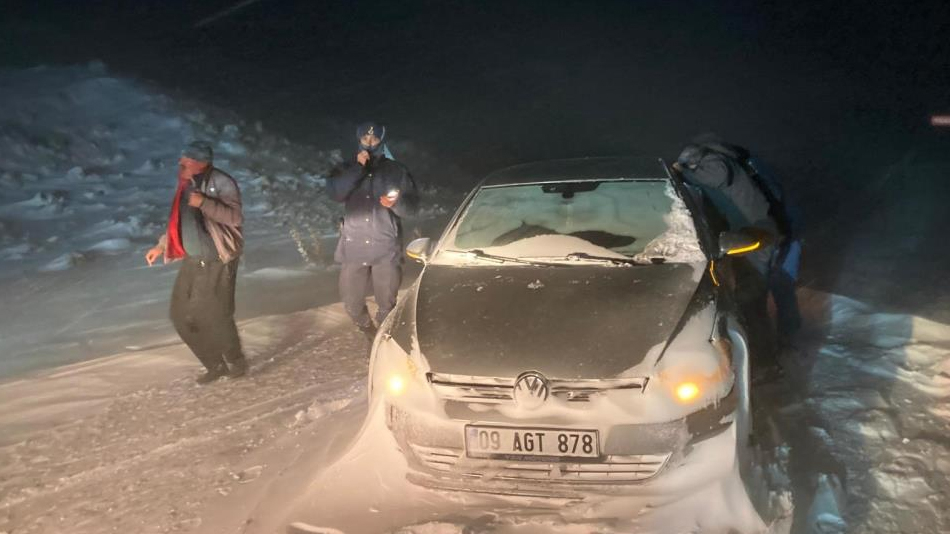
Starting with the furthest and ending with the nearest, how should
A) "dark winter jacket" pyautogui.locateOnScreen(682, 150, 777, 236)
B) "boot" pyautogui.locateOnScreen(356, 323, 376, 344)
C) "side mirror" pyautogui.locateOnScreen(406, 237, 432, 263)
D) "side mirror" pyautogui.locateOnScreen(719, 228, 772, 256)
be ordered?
"boot" pyautogui.locateOnScreen(356, 323, 376, 344)
"dark winter jacket" pyautogui.locateOnScreen(682, 150, 777, 236)
"side mirror" pyautogui.locateOnScreen(406, 237, 432, 263)
"side mirror" pyautogui.locateOnScreen(719, 228, 772, 256)

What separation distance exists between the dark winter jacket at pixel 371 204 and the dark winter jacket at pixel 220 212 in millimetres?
691

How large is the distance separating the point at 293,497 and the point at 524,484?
1.17 m

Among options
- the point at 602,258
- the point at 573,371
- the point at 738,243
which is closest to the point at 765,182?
the point at 738,243

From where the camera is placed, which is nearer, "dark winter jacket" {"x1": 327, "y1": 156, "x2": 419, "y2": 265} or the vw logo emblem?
the vw logo emblem

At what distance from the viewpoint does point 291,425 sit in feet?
14.1

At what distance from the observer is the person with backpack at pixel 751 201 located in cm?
468

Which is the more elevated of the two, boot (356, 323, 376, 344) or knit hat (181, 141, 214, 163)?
knit hat (181, 141, 214, 163)

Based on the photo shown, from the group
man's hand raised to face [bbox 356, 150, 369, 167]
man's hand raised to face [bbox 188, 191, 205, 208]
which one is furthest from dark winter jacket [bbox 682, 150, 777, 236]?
man's hand raised to face [bbox 188, 191, 205, 208]

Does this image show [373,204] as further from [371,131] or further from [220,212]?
[220,212]

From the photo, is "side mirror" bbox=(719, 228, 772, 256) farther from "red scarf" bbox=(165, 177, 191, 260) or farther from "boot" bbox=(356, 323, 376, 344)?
"red scarf" bbox=(165, 177, 191, 260)

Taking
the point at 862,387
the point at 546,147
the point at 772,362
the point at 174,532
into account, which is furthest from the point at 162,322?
the point at 546,147

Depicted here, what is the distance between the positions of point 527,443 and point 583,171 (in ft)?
7.79

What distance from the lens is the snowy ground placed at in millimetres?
3084

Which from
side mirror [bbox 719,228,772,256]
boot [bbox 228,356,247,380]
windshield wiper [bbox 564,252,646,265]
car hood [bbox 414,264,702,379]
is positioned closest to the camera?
car hood [bbox 414,264,702,379]
